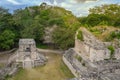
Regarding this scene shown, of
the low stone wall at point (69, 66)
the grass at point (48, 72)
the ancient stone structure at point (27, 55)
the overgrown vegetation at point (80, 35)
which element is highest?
the overgrown vegetation at point (80, 35)

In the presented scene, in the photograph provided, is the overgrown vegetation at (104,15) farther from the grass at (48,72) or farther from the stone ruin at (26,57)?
the stone ruin at (26,57)

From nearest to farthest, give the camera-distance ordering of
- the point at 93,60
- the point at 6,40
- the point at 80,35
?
1. the point at 93,60
2. the point at 80,35
3. the point at 6,40

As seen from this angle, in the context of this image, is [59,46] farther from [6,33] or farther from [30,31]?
[6,33]

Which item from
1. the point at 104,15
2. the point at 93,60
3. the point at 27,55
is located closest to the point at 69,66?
the point at 93,60

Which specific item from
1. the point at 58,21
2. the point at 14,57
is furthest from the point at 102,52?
the point at 58,21

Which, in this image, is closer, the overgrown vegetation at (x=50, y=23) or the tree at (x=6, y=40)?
the overgrown vegetation at (x=50, y=23)

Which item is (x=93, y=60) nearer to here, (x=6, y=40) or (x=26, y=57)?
(x=26, y=57)

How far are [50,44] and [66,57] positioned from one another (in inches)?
339

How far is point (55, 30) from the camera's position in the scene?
1608 inches

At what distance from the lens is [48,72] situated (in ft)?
106

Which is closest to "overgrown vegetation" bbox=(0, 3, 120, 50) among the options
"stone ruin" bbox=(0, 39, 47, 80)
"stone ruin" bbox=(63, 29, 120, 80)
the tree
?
the tree

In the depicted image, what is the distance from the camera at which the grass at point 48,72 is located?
30.6 metres

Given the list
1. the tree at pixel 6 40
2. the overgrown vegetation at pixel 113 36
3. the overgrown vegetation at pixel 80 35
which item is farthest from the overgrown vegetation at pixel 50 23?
the overgrown vegetation at pixel 113 36

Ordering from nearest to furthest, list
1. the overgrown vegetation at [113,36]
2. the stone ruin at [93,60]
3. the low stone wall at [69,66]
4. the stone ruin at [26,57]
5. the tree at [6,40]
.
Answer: the stone ruin at [93,60], the low stone wall at [69,66], the overgrown vegetation at [113,36], the stone ruin at [26,57], the tree at [6,40]
